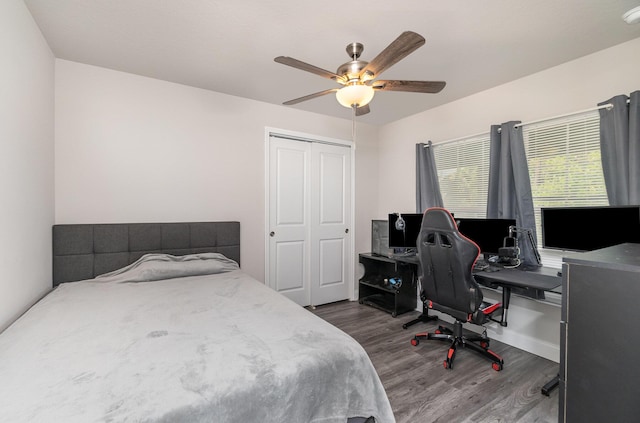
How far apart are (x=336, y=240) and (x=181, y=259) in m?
2.02

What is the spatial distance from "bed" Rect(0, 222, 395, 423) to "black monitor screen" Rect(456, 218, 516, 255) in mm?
2039

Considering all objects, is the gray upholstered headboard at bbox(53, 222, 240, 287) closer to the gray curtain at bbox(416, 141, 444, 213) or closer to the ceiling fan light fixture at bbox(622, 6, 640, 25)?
the gray curtain at bbox(416, 141, 444, 213)

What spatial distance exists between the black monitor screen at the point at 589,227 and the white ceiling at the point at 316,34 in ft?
4.18

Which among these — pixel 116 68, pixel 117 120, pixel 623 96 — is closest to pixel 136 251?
pixel 117 120

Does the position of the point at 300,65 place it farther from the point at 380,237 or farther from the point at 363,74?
the point at 380,237

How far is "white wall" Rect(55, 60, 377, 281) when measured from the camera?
2.45 meters

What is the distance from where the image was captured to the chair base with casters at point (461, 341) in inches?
90.5

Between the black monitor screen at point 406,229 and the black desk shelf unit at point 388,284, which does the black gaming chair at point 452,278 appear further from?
the black monitor screen at point 406,229

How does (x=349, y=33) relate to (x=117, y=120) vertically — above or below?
above

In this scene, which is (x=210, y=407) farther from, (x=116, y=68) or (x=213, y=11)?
(x=116, y=68)

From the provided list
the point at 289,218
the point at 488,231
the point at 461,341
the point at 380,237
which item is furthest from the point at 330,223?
the point at 461,341

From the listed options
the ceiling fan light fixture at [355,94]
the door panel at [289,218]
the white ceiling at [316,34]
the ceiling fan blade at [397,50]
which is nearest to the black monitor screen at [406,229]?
the door panel at [289,218]

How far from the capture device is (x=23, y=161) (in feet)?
5.80

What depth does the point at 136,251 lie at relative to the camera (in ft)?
8.52
